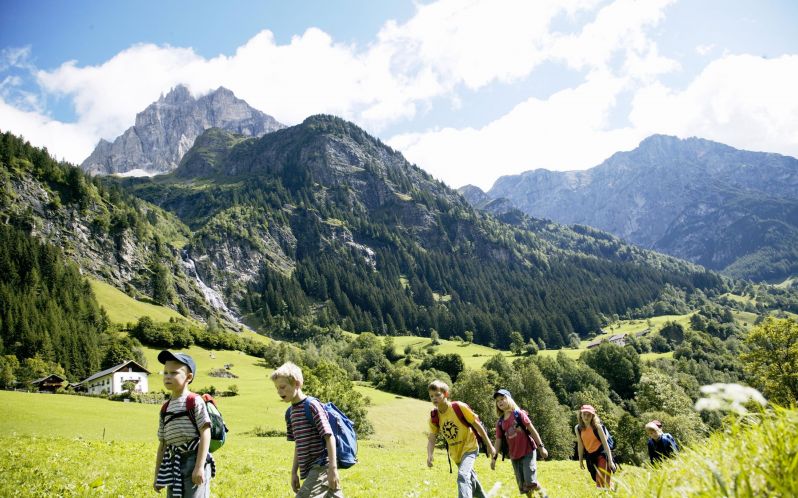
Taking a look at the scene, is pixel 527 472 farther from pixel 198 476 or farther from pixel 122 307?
pixel 122 307

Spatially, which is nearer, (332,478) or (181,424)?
(332,478)

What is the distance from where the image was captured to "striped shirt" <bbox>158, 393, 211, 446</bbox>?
671cm

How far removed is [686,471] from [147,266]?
21214 centimetres

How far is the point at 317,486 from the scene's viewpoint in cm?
698

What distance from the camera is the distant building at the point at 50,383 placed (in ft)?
256

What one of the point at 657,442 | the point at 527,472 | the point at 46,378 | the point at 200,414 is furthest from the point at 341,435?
the point at 46,378

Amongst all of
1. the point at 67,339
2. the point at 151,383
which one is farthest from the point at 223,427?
the point at 67,339

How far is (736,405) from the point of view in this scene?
10.3 feet

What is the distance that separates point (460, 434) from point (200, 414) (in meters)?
5.96

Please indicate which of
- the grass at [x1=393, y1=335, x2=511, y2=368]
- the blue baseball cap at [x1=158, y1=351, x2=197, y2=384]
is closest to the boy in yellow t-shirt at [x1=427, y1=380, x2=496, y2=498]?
the blue baseball cap at [x1=158, y1=351, x2=197, y2=384]

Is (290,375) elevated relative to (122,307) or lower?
lower

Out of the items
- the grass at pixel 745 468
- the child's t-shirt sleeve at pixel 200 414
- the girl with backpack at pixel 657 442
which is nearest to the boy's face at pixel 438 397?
the child's t-shirt sleeve at pixel 200 414

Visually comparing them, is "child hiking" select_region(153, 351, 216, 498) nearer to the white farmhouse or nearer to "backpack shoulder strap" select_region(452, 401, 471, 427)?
"backpack shoulder strap" select_region(452, 401, 471, 427)

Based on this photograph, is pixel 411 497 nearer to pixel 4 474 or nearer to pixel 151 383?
pixel 4 474
